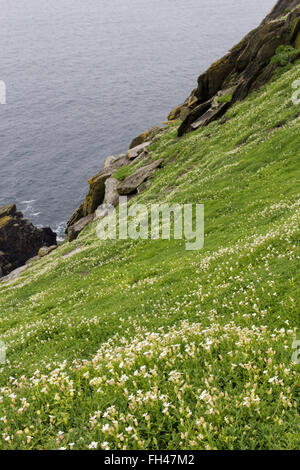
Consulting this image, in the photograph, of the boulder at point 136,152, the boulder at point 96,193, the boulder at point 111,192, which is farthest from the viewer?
the boulder at point 136,152

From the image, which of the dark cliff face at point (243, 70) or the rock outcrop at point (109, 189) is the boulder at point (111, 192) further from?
the dark cliff face at point (243, 70)

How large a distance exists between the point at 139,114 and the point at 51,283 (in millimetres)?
114647

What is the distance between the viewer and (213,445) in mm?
5875

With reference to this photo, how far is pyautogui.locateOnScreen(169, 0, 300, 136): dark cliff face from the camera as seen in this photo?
55.0 meters

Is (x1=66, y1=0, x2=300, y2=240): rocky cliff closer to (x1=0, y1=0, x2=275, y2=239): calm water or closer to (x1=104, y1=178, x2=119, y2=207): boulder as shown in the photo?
(x1=104, y1=178, x2=119, y2=207): boulder

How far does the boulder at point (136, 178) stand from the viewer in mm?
56469

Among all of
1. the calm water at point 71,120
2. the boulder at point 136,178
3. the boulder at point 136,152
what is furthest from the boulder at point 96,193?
the calm water at point 71,120

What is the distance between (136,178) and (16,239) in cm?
3274

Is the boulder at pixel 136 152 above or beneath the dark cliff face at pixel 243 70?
beneath

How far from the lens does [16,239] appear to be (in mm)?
75125

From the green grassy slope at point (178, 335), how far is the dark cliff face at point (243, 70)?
2316cm

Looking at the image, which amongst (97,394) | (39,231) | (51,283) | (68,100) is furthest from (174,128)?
(68,100)
